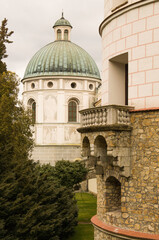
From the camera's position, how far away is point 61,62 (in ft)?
157

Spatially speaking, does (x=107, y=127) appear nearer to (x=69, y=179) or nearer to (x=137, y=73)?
(x=137, y=73)

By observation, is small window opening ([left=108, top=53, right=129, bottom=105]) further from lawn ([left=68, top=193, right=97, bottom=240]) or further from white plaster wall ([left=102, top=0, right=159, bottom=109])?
lawn ([left=68, top=193, right=97, bottom=240])

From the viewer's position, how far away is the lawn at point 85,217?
21.2 m

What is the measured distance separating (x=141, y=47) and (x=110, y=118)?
2.67 metres

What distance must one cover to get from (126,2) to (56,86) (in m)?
33.7

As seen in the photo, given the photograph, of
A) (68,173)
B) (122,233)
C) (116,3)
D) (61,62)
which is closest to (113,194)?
(122,233)

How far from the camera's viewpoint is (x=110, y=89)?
1497cm

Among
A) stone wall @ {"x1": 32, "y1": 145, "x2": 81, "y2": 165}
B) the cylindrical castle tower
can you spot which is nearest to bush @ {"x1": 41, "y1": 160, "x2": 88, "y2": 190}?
stone wall @ {"x1": 32, "y1": 145, "x2": 81, "y2": 165}

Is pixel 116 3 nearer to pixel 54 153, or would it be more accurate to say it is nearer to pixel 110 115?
pixel 110 115

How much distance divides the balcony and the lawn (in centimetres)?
916

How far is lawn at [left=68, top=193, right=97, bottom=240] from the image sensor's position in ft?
69.7

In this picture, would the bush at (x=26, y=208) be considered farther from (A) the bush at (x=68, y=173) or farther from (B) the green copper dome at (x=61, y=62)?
(B) the green copper dome at (x=61, y=62)

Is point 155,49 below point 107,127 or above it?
above

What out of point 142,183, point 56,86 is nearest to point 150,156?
point 142,183
